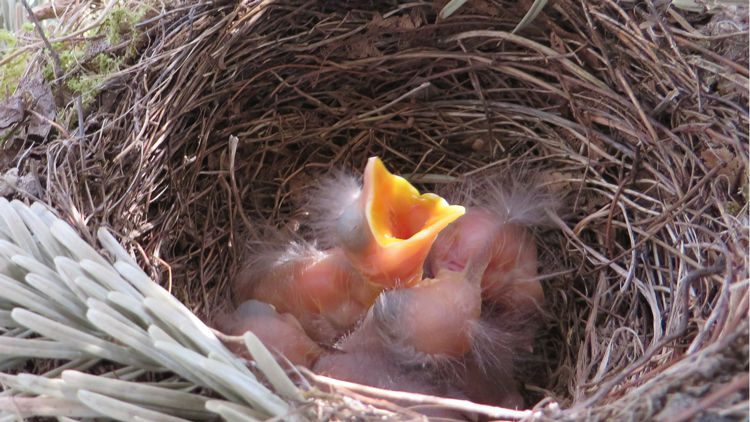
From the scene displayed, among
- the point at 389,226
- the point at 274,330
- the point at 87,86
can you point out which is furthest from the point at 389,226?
the point at 87,86

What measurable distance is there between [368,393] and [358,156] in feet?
2.92

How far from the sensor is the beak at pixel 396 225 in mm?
1460

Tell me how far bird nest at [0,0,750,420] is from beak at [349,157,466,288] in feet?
0.94

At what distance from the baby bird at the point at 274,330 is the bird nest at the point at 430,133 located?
0.35ft

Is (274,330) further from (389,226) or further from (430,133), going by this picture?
(430,133)

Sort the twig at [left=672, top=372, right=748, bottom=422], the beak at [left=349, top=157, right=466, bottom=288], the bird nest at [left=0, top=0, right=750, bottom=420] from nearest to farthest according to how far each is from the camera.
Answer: the twig at [left=672, top=372, right=748, bottom=422]
the bird nest at [left=0, top=0, right=750, bottom=420]
the beak at [left=349, top=157, right=466, bottom=288]

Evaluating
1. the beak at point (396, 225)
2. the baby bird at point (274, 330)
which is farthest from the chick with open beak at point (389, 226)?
the baby bird at point (274, 330)

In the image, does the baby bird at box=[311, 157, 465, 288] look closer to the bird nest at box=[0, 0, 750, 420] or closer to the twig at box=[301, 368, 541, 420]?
the bird nest at box=[0, 0, 750, 420]

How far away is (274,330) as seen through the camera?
141cm

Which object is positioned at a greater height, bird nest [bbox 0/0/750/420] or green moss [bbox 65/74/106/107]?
green moss [bbox 65/74/106/107]

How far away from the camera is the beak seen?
1.46m

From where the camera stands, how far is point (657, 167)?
149cm

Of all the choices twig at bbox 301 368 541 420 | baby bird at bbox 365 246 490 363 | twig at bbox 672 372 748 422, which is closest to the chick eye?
baby bird at bbox 365 246 490 363

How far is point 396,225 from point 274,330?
0.33 metres
